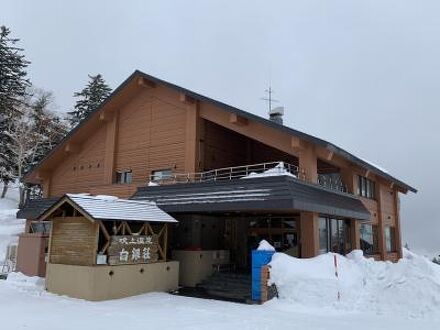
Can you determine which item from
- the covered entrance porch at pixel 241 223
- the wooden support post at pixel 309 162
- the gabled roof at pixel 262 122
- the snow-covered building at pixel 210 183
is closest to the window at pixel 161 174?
the snow-covered building at pixel 210 183

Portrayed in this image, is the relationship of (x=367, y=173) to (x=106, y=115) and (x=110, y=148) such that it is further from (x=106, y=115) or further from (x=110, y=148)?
(x=106, y=115)

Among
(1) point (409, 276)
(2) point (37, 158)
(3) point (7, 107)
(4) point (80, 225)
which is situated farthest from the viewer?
(2) point (37, 158)

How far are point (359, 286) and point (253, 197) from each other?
445 cm

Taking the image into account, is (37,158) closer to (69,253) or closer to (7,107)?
(7,107)

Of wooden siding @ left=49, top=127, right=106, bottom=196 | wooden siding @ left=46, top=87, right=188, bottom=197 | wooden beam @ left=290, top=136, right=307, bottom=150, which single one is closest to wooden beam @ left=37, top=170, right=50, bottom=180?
wooden siding @ left=49, top=127, right=106, bottom=196

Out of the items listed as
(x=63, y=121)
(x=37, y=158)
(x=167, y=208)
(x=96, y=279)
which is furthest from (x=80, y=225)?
(x=63, y=121)

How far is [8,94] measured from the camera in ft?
126

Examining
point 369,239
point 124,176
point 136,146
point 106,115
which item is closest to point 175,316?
point 136,146

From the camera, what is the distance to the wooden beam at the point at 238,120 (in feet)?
58.1

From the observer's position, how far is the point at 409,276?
12.3 metres

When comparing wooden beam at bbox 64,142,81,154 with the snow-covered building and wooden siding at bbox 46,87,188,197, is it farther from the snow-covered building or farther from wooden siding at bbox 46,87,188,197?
wooden siding at bbox 46,87,188,197

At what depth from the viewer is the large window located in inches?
670

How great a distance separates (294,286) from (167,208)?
6.22 m

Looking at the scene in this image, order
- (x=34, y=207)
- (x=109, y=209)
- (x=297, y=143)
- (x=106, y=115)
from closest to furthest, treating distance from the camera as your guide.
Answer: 1. (x=109, y=209)
2. (x=297, y=143)
3. (x=106, y=115)
4. (x=34, y=207)
